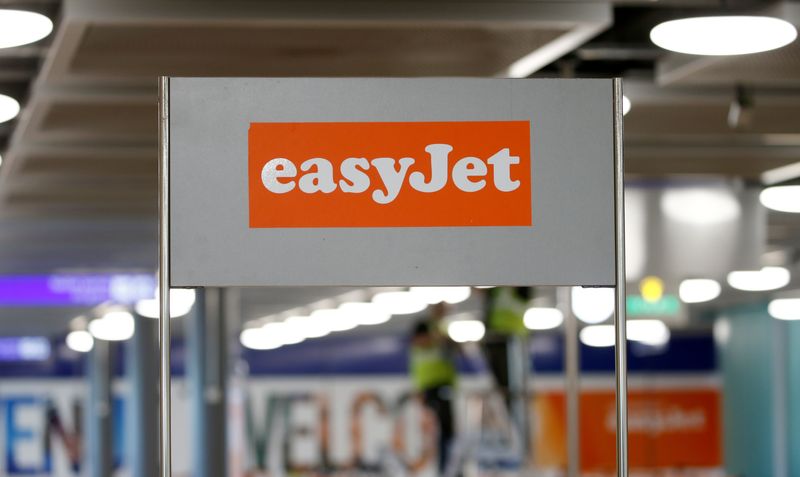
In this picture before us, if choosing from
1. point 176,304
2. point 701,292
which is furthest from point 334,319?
point 701,292

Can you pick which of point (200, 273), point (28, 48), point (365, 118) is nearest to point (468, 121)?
point (365, 118)

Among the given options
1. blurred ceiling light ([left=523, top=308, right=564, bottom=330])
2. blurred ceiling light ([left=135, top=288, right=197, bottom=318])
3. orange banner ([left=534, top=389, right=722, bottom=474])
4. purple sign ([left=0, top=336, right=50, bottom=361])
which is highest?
blurred ceiling light ([left=135, top=288, right=197, bottom=318])

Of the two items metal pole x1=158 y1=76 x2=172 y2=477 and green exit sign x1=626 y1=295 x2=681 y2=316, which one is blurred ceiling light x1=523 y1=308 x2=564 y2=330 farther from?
metal pole x1=158 y1=76 x2=172 y2=477

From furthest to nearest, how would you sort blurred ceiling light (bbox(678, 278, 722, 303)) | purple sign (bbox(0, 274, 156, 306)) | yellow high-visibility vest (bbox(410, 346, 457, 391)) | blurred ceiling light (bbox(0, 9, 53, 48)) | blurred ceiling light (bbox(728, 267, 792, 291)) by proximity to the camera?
blurred ceiling light (bbox(678, 278, 722, 303)) → blurred ceiling light (bbox(728, 267, 792, 291)) → yellow high-visibility vest (bbox(410, 346, 457, 391)) → purple sign (bbox(0, 274, 156, 306)) → blurred ceiling light (bbox(0, 9, 53, 48))

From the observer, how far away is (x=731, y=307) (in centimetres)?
2470

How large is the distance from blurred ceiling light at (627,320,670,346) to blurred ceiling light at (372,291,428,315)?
3.99 m

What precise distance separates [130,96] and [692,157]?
3.59m

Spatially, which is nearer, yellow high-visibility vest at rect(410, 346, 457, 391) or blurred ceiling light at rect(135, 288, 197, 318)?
yellow high-visibility vest at rect(410, 346, 457, 391)

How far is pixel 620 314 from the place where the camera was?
11.0 feet

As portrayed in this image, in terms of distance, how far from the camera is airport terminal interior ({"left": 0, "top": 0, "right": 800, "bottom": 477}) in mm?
3309

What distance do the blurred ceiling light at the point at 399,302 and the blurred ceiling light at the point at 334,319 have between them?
1142 millimetres

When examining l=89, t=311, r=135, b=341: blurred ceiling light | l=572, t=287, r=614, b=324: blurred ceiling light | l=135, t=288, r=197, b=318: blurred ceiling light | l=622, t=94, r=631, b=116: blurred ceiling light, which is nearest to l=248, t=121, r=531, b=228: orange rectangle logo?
l=622, t=94, r=631, b=116: blurred ceiling light

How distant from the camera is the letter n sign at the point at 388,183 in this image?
3297 millimetres

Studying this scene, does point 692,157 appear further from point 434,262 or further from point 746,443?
point 746,443
